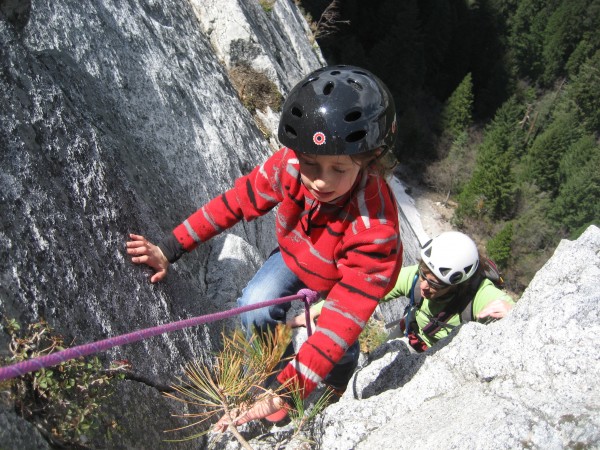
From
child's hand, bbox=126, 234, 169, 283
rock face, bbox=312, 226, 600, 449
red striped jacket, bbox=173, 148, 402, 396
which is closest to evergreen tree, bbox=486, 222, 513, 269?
rock face, bbox=312, 226, 600, 449

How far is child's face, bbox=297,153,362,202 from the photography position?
3.01m

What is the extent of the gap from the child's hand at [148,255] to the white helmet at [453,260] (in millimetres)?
2377

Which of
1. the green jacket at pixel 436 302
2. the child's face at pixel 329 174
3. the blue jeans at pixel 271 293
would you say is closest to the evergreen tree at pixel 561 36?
the green jacket at pixel 436 302

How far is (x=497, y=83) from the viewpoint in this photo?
61.2 meters

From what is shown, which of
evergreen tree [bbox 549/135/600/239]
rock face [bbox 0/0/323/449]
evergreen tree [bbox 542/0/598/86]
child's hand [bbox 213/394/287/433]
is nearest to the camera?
rock face [bbox 0/0/323/449]

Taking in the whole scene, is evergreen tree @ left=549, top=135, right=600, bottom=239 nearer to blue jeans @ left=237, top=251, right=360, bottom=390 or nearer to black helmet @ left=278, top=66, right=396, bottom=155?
blue jeans @ left=237, top=251, right=360, bottom=390

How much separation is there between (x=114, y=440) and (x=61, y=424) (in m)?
0.33

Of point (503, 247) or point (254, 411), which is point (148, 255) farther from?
point (503, 247)

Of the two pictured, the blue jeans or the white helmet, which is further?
the white helmet

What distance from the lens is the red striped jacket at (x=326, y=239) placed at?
2992mm

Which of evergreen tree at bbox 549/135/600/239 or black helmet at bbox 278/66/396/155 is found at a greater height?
black helmet at bbox 278/66/396/155

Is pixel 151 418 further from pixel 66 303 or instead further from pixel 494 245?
pixel 494 245

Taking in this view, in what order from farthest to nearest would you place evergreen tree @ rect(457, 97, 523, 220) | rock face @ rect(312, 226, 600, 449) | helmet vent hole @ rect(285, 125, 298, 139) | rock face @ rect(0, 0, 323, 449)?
1. evergreen tree @ rect(457, 97, 523, 220)
2. helmet vent hole @ rect(285, 125, 298, 139)
3. rock face @ rect(0, 0, 323, 449)
4. rock face @ rect(312, 226, 600, 449)

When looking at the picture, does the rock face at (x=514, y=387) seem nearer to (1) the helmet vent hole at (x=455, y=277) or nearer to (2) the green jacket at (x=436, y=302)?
(1) the helmet vent hole at (x=455, y=277)
